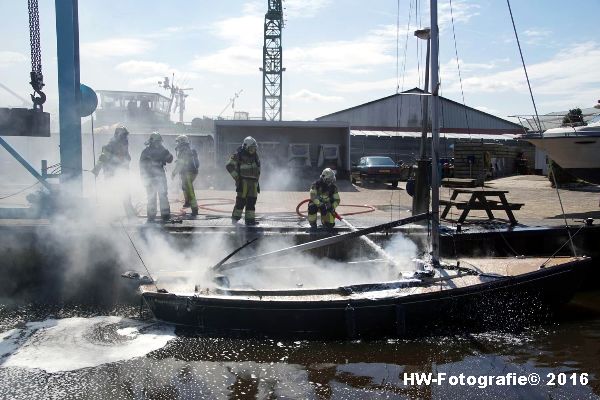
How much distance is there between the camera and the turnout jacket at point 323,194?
380 inches

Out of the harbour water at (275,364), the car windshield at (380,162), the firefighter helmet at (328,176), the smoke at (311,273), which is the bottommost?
the harbour water at (275,364)

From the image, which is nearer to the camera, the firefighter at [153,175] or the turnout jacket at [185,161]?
the firefighter at [153,175]

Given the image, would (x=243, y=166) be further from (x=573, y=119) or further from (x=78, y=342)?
(x=573, y=119)

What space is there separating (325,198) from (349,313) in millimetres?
3735

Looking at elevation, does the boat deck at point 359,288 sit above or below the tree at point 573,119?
below

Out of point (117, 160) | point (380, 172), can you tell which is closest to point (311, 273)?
point (117, 160)

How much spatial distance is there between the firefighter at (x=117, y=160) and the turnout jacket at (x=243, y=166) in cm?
215

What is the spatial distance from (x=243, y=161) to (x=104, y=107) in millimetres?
28689

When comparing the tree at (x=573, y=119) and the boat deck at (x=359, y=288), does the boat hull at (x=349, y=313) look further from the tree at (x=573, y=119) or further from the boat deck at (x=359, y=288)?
the tree at (x=573, y=119)

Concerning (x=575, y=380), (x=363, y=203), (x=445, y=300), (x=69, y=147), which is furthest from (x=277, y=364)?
(x=363, y=203)

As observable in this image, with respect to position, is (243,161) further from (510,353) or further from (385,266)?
(510,353)

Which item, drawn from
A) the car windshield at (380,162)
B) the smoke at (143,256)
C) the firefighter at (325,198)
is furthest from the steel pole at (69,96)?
the car windshield at (380,162)

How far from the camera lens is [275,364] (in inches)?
227

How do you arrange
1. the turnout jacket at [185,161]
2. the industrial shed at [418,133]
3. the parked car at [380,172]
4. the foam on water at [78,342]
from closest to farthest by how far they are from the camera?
the foam on water at [78,342] < the turnout jacket at [185,161] < the parked car at [380,172] < the industrial shed at [418,133]
